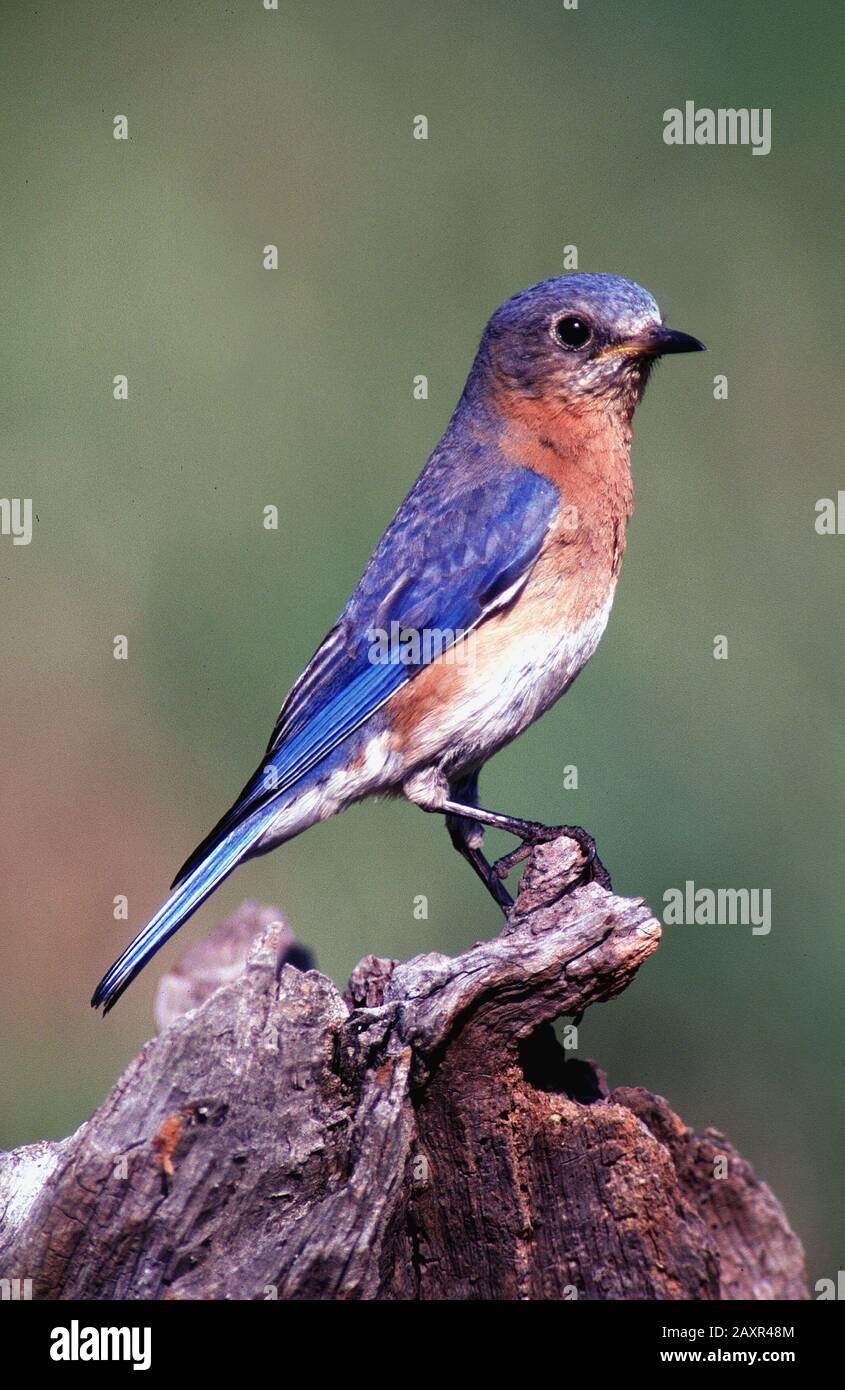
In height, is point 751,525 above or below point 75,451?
below

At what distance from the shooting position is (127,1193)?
11.9ft

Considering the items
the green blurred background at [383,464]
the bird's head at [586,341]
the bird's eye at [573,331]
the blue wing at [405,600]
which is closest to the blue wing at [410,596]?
the blue wing at [405,600]

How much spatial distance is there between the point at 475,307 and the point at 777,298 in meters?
1.52

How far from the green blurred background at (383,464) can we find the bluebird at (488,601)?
1.30 meters

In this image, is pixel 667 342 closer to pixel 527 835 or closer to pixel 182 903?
pixel 527 835

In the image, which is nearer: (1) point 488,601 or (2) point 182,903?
(2) point 182,903

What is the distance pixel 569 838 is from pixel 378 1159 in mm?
1270

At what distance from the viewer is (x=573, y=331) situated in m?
5.35

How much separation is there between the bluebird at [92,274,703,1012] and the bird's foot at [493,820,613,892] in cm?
1

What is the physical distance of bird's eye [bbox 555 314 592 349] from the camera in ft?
17.4

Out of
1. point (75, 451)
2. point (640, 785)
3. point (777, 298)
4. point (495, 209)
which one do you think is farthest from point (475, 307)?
point (640, 785)

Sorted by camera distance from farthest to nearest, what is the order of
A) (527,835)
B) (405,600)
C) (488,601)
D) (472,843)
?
(472,843) → (405,600) → (488,601) → (527,835)

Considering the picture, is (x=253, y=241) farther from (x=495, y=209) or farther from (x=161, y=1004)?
(x=161, y=1004)

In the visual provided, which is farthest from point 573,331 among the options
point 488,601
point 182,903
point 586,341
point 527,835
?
point 182,903
